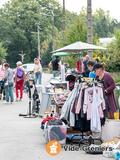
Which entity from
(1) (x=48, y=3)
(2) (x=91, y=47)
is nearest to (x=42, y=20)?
(1) (x=48, y=3)

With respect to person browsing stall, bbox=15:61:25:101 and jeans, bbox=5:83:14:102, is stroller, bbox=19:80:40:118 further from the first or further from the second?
person browsing stall, bbox=15:61:25:101

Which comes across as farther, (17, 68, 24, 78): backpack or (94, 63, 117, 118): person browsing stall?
(17, 68, 24, 78): backpack

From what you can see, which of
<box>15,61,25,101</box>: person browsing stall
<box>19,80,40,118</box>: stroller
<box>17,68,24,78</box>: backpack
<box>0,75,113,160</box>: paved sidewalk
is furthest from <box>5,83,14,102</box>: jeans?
<box>19,80,40,118</box>: stroller

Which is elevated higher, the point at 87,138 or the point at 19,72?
the point at 19,72

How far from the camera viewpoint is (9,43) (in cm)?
10181

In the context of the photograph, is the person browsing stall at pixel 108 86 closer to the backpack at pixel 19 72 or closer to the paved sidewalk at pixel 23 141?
the paved sidewalk at pixel 23 141

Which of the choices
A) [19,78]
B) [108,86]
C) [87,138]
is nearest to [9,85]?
[19,78]

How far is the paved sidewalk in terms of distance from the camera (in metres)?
10.4

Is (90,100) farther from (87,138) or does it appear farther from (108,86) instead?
(108,86)

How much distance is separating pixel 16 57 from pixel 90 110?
306ft

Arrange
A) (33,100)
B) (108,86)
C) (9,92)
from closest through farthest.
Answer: (108,86) → (33,100) → (9,92)

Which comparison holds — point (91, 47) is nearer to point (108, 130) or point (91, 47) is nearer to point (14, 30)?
point (108, 130)

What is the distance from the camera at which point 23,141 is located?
1249 centimetres

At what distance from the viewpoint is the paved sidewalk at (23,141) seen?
34.0 feet
